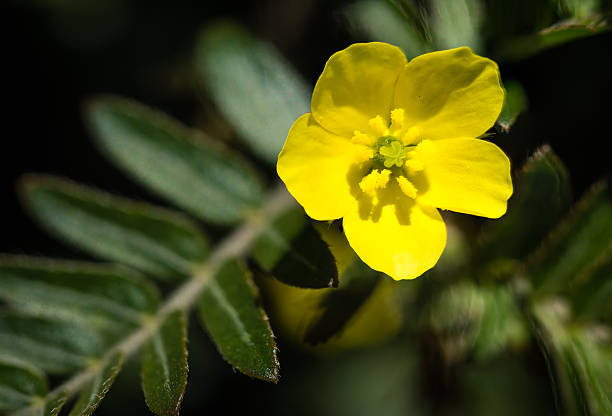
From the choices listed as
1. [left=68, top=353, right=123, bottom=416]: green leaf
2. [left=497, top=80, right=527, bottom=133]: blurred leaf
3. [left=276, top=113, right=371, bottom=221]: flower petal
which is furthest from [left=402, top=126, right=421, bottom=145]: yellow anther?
[left=68, top=353, right=123, bottom=416]: green leaf

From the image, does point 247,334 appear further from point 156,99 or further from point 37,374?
point 156,99

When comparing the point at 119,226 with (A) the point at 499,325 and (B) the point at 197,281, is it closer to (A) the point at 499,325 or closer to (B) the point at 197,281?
(B) the point at 197,281

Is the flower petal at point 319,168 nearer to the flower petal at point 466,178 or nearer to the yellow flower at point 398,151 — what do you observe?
the yellow flower at point 398,151

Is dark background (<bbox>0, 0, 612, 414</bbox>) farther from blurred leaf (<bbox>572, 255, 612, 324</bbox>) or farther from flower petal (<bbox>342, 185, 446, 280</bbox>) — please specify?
blurred leaf (<bbox>572, 255, 612, 324</bbox>)

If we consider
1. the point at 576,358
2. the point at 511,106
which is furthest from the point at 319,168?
the point at 576,358

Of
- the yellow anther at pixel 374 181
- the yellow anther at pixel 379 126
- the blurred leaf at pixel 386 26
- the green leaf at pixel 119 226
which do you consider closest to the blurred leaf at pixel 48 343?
the green leaf at pixel 119 226

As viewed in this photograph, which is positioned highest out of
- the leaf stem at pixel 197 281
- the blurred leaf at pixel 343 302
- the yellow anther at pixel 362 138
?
the yellow anther at pixel 362 138
